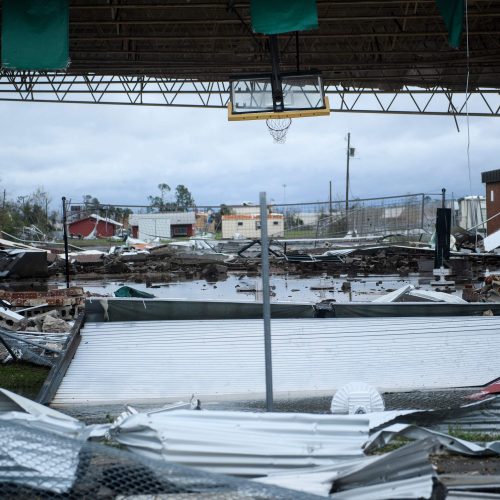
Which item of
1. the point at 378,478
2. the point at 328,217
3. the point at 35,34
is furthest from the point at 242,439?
the point at 328,217

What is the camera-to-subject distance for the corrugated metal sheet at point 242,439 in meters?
3.52

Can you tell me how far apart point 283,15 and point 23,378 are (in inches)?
304

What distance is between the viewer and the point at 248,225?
32.1 metres

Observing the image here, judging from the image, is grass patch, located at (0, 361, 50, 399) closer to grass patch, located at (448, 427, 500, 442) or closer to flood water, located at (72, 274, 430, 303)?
grass patch, located at (448, 427, 500, 442)

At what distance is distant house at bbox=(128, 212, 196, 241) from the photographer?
3544cm

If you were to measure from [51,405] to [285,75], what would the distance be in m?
10.1

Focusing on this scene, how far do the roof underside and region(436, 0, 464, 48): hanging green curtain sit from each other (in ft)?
6.18

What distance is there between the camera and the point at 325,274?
23484mm

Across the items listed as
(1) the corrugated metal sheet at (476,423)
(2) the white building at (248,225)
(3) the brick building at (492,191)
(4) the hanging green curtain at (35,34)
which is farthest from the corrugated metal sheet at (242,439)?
(3) the brick building at (492,191)

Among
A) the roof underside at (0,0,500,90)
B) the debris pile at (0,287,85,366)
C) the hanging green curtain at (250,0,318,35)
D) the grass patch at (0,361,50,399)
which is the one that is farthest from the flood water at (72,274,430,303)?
the roof underside at (0,0,500,90)

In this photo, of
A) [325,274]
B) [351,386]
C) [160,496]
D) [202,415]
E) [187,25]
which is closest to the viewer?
[160,496]

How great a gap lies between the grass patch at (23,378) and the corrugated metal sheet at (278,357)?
98 cm

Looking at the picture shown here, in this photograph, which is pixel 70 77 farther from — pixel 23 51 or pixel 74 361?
pixel 74 361

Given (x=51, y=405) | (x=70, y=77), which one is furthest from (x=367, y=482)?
(x=70, y=77)
